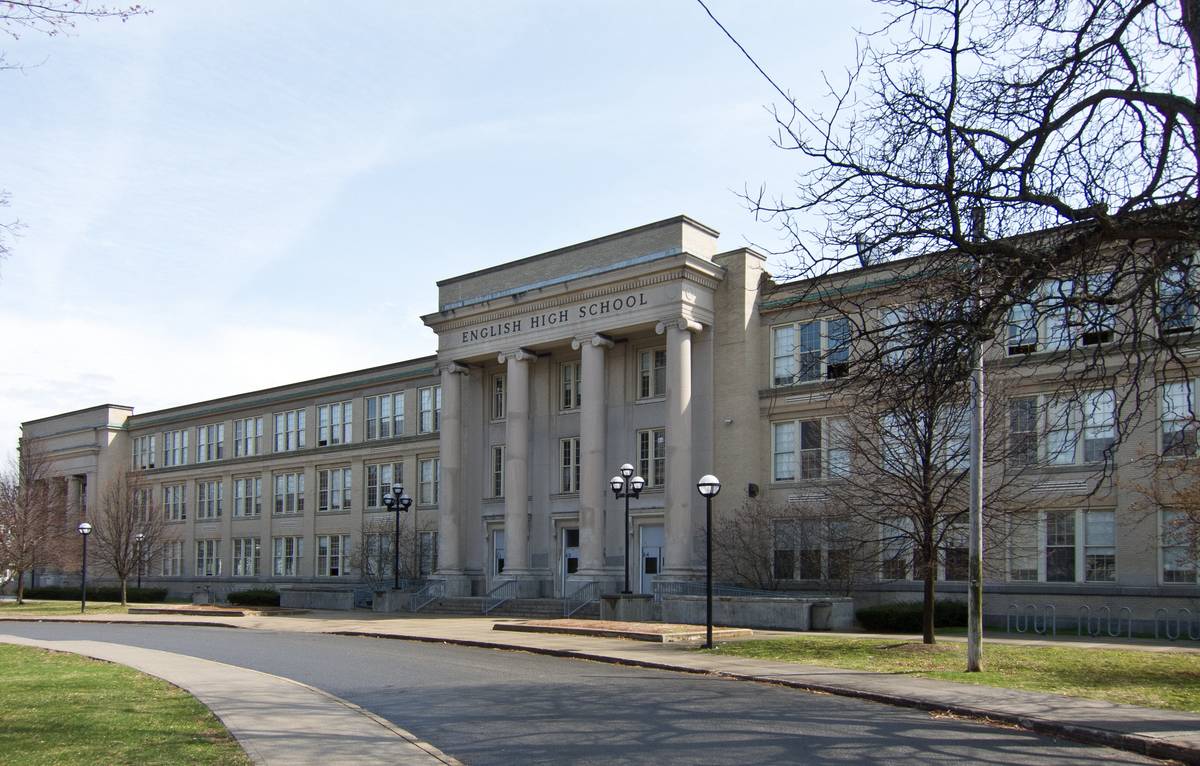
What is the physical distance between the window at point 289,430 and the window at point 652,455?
26.1m

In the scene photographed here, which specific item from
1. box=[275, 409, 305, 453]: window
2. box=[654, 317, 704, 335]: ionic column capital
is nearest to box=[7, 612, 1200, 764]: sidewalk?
box=[654, 317, 704, 335]: ionic column capital

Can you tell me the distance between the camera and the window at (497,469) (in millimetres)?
47938

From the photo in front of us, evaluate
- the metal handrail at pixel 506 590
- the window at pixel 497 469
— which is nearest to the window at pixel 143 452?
the window at pixel 497 469

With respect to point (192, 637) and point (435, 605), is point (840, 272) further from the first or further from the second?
point (435, 605)

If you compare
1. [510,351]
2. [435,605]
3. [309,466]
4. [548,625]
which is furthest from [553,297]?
[309,466]

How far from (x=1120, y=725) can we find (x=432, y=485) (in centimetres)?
4379

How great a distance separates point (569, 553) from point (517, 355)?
26.8 ft

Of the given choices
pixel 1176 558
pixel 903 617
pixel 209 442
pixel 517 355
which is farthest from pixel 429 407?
pixel 1176 558

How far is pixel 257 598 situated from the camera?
52.1 m

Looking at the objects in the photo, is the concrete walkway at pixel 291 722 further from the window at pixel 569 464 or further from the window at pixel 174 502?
the window at pixel 174 502

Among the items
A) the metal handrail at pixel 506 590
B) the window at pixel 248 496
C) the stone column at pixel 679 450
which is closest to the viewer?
the stone column at pixel 679 450

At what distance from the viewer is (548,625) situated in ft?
93.8

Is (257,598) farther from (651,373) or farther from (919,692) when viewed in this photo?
(919,692)

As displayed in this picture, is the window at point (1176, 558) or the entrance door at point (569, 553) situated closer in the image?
the window at point (1176, 558)
